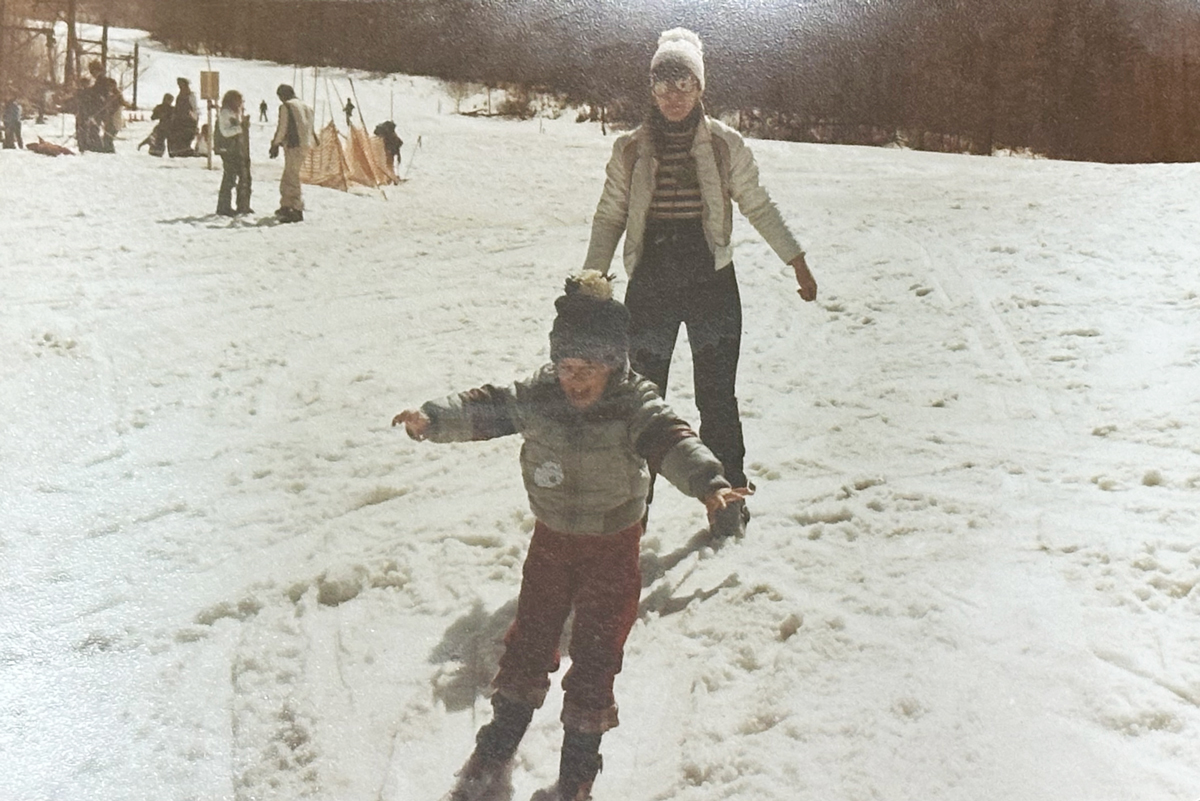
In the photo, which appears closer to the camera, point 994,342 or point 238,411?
point 238,411

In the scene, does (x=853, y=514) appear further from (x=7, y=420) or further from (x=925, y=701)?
(x=7, y=420)

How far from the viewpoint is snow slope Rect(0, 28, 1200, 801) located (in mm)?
1397

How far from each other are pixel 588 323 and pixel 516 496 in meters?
0.70

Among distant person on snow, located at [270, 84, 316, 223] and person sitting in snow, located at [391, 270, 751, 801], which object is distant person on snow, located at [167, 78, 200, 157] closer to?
distant person on snow, located at [270, 84, 316, 223]

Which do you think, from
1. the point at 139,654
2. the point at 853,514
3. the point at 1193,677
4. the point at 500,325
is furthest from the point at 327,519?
the point at 1193,677

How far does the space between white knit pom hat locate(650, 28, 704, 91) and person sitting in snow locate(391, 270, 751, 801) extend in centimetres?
43

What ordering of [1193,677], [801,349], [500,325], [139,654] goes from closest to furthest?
[1193,677] < [139,654] < [500,325] < [801,349]

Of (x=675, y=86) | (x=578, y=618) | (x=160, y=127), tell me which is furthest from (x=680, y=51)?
(x=160, y=127)

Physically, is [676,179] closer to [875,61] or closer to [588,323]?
[875,61]

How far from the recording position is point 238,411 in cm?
Answer: 183

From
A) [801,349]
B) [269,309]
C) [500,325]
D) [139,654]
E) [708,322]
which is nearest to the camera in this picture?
[139,654]

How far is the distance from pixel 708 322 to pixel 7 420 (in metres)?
1.28

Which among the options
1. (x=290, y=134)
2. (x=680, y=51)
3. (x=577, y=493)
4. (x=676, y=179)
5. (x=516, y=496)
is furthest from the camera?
(x=516, y=496)

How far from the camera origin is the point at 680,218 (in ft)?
5.51
